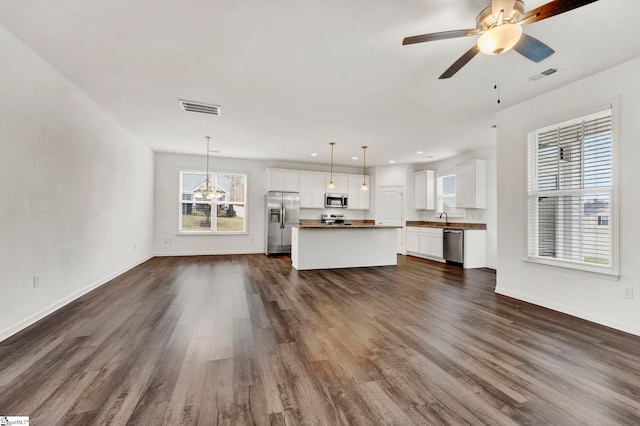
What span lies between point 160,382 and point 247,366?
573 mm

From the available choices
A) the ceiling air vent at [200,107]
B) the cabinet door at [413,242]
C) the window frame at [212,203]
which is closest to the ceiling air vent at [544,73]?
the ceiling air vent at [200,107]

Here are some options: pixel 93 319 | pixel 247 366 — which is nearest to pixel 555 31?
pixel 247 366

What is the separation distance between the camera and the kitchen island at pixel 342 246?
18.7 feet

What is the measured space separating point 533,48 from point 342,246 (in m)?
4.54

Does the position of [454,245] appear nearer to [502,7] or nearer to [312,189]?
[312,189]

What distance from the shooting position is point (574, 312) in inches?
126

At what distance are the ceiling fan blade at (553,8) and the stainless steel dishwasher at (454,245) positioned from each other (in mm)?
5197

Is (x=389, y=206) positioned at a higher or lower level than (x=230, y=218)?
higher

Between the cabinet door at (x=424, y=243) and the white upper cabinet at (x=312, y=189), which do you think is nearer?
the cabinet door at (x=424, y=243)

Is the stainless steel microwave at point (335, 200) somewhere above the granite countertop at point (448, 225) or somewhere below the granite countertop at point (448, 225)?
above

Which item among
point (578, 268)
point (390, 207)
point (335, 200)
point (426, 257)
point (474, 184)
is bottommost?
point (426, 257)

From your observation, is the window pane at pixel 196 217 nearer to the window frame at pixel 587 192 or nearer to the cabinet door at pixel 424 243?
the cabinet door at pixel 424 243

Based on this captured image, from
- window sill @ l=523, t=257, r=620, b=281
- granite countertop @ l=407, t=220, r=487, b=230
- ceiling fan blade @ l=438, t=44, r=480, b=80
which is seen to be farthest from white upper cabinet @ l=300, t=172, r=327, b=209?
ceiling fan blade @ l=438, t=44, r=480, b=80

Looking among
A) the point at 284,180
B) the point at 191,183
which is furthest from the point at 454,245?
the point at 191,183
